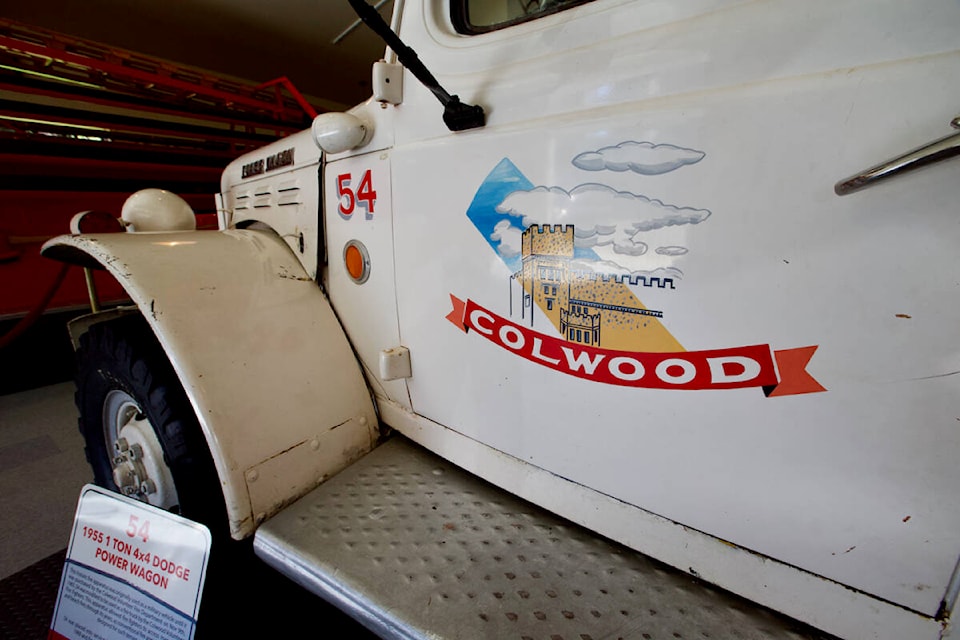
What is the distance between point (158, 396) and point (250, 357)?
0.88ft

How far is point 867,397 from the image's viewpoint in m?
0.58

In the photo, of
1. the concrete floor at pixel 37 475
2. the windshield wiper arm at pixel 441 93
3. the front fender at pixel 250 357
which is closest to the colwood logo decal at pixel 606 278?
the windshield wiper arm at pixel 441 93

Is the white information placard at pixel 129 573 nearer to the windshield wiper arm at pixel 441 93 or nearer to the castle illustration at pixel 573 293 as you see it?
the castle illustration at pixel 573 293

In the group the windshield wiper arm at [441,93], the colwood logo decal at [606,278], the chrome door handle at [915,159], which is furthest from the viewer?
the windshield wiper arm at [441,93]

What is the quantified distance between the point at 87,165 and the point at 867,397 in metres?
4.71

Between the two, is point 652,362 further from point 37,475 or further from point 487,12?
point 37,475

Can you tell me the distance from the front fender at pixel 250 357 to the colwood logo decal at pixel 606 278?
1.91 feet

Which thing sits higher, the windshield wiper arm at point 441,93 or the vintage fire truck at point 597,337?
the windshield wiper arm at point 441,93

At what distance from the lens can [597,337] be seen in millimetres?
802

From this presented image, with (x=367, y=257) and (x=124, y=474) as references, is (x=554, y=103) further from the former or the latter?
(x=124, y=474)

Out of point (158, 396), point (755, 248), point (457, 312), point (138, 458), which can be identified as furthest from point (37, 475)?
point (755, 248)

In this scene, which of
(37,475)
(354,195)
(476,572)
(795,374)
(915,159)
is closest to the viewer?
(915,159)

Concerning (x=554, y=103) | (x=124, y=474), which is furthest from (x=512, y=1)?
(x=124, y=474)

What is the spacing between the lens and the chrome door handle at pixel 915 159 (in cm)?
45
